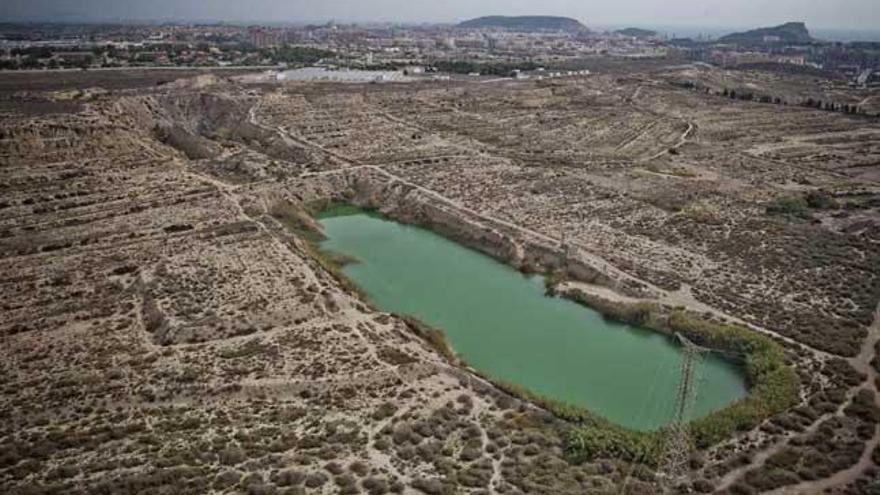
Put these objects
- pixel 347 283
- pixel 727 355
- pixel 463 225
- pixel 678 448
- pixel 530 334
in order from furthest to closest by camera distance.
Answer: pixel 463 225
pixel 347 283
pixel 530 334
pixel 727 355
pixel 678 448

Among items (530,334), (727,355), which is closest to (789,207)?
(727,355)

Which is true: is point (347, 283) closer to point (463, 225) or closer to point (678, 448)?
point (463, 225)

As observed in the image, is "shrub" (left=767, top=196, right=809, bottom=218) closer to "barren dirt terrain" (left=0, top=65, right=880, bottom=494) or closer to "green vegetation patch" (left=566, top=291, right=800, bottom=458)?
"barren dirt terrain" (left=0, top=65, right=880, bottom=494)

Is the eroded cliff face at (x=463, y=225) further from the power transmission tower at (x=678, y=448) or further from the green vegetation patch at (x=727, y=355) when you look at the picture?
the power transmission tower at (x=678, y=448)

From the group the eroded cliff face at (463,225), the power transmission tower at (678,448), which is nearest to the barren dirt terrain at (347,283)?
the eroded cliff face at (463,225)

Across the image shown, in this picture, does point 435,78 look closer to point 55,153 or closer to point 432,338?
point 55,153

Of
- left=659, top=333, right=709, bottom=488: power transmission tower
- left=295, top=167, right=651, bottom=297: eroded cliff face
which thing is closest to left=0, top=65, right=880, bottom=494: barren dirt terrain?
left=295, top=167, right=651, bottom=297: eroded cliff face
